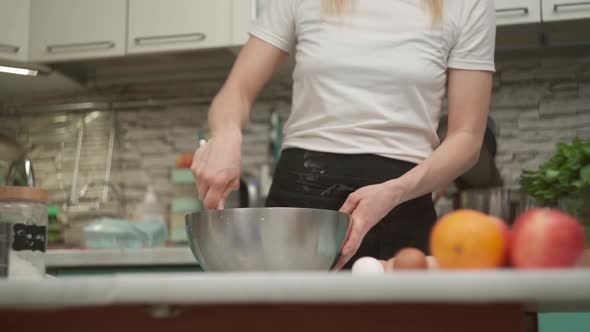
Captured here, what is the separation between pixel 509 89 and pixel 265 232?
171cm

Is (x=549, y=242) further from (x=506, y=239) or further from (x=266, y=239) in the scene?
(x=266, y=239)

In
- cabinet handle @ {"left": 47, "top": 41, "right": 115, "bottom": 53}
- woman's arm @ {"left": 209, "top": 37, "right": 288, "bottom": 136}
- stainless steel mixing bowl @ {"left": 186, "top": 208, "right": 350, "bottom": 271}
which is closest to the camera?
stainless steel mixing bowl @ {"left": 186, "top": 208, "right": 350, "bottom": 271}

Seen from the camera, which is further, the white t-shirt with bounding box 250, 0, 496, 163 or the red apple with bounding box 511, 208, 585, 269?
the white t-shirt with bounding box 250, 0, 496, 163

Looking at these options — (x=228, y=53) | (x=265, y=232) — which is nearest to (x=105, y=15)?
(x=228, y=53)

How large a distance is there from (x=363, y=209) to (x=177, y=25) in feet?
4.87

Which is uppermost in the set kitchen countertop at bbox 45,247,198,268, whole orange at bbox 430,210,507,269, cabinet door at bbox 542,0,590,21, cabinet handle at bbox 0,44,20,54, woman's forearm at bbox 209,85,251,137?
cabinet door at bbox 542,0,590,21

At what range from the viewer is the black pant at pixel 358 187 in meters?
1.23

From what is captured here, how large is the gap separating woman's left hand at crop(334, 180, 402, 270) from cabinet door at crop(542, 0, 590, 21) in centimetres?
117

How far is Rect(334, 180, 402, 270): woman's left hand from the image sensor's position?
3.05ft

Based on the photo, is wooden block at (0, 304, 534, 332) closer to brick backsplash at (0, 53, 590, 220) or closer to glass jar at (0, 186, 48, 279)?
glass jar at (0, 186, 48, 279)

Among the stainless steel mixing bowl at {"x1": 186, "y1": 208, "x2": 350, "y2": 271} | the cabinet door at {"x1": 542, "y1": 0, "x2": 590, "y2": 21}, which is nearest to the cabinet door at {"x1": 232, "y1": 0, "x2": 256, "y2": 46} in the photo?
the cabinet door at {"x1": 542, "y1": 0, "x2": 590, "y2": 21}

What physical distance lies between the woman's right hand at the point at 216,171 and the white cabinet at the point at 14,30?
1599 mm

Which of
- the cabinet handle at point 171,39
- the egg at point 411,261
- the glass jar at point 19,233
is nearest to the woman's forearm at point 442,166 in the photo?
the egg at point 411,261

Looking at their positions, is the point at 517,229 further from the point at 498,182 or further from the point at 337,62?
the point at 498,182
